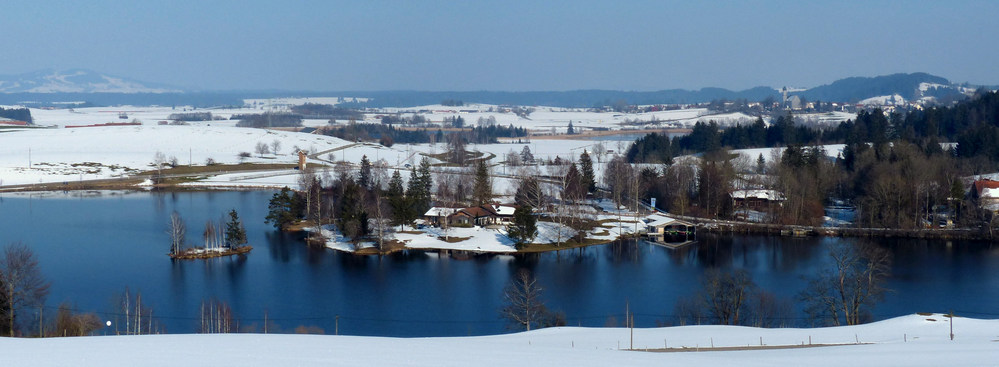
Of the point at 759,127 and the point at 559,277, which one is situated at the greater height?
the point at 759,127

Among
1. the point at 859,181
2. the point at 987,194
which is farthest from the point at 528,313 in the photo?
the point at 859,181

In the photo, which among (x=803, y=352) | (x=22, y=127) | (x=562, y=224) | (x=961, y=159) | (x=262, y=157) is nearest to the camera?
(x=803, y=352)

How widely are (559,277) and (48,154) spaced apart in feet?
60.5

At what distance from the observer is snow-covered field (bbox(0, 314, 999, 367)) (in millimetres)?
5086

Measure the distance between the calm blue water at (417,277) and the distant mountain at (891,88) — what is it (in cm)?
5128

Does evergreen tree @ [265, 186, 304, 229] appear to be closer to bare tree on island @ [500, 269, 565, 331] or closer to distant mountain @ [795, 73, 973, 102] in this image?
bare tree on island @ [500, 269, 565, 331]

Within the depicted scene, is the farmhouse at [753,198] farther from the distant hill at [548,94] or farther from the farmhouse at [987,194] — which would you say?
the distant hill at [548,94]

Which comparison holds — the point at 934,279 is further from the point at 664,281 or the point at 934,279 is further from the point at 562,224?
the point at 562,224

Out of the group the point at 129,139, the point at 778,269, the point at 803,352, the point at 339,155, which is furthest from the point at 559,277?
the point at 129,139

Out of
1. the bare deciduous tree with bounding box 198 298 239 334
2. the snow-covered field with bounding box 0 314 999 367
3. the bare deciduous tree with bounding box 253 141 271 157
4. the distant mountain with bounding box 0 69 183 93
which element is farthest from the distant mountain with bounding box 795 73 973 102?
the distant mountain with bounding box 0 69 183 93

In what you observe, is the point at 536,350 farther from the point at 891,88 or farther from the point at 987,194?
the point at 891,88

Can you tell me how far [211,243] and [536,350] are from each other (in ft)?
24.6

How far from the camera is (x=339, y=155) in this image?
A: 25.0 meters

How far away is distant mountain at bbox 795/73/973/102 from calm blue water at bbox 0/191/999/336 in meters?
51.3
